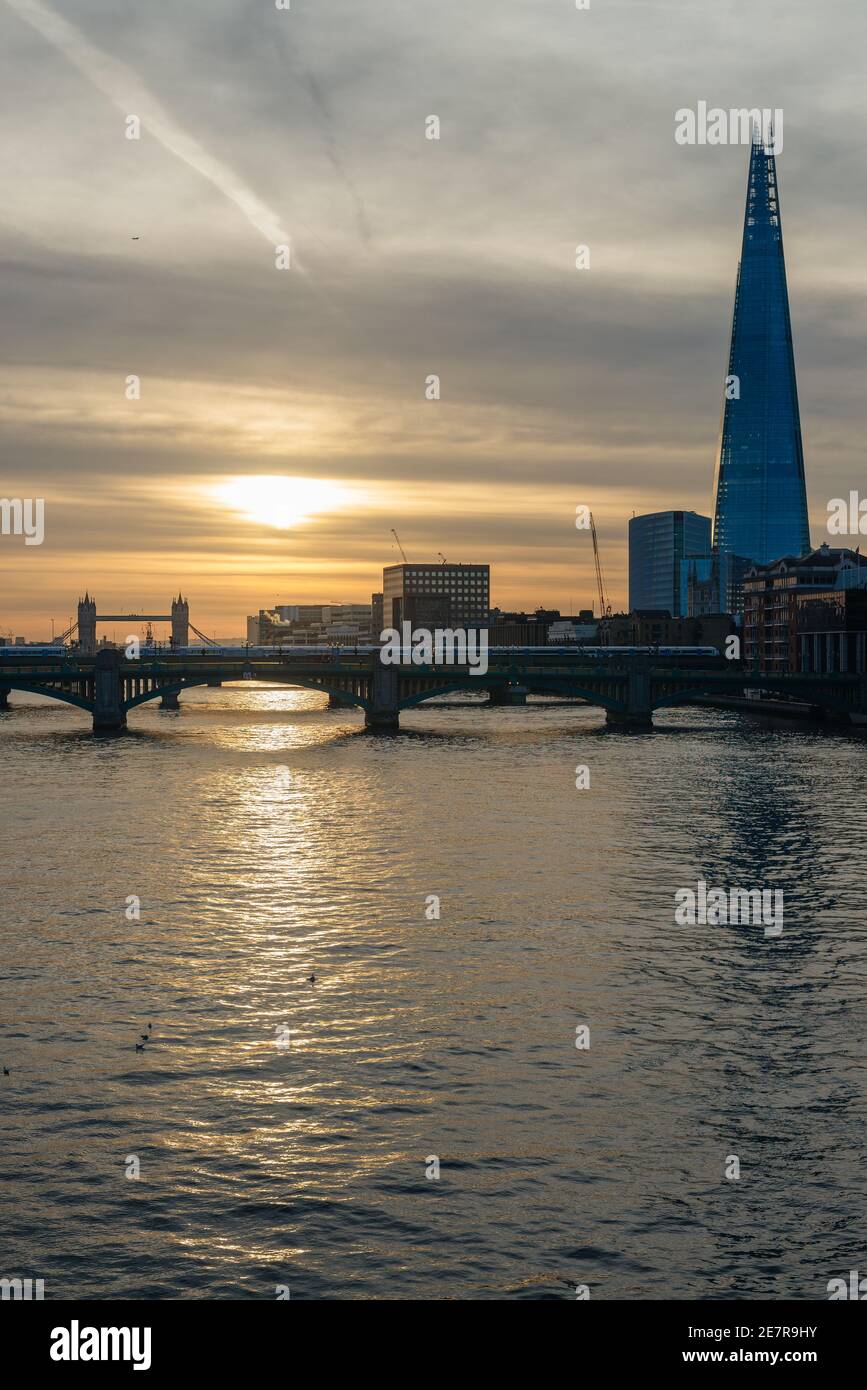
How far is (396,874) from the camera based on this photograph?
2435 inches

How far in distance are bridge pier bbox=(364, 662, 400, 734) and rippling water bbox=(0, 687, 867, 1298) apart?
84.9 metres

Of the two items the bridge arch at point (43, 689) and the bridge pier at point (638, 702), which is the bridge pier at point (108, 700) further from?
the bridge pier at point (638, 702)

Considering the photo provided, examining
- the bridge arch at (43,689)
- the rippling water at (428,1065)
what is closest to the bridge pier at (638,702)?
the bridge arch at (43,689)

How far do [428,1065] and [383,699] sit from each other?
129 m

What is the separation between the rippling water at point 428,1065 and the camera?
23016 mm

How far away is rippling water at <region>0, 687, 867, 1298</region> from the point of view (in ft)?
75.5

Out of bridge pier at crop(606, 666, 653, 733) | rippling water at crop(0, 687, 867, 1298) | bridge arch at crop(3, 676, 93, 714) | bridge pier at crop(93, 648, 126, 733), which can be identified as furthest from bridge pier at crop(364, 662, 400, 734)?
rippling water at crop(0, 687, 867, 1298)

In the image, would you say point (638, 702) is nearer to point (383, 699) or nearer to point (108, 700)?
point (383, 699)

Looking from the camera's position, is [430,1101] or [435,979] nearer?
[430,1101]

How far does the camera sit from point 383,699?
162 m
